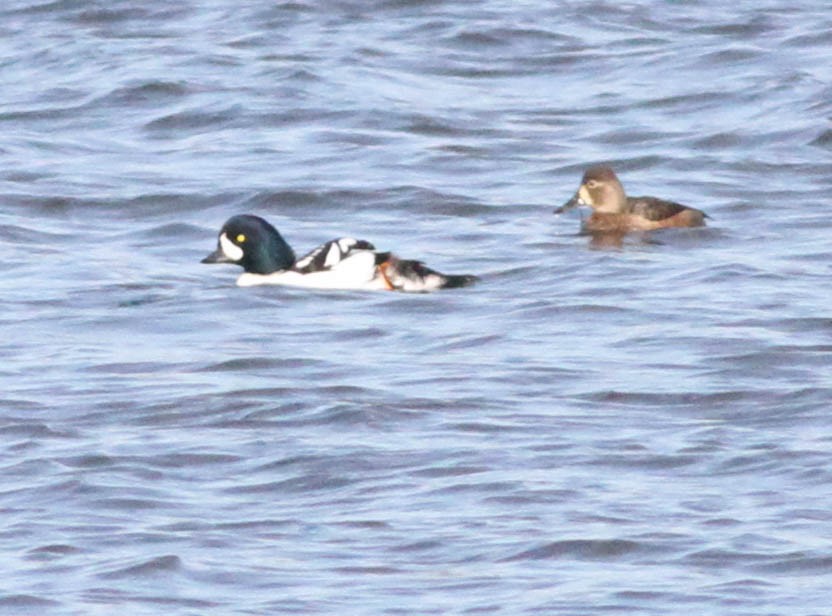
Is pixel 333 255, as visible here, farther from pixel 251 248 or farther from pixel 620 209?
pixel 620 209

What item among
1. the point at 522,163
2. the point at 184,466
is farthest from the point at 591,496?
the point at 522,163

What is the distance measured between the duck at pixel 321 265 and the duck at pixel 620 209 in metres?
1.82

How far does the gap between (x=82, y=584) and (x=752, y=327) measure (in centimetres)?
538

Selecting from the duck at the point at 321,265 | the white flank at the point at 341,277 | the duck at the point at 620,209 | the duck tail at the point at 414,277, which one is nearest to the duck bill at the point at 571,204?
the duck at the point at 620,209

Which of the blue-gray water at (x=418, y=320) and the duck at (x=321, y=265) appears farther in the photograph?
the duck at (x=321, y=265)

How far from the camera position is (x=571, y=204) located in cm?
1634

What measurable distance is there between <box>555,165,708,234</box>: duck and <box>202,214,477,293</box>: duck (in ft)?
5.98

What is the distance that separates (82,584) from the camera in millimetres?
8328

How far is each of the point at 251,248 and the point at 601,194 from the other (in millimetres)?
2529

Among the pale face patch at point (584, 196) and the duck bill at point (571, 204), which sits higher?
the pale face patch at point (584, 196)

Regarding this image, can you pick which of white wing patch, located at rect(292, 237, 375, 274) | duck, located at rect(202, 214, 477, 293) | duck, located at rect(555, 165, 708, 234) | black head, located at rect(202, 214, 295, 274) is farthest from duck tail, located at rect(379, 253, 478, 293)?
duck, located at rect(555, 165, 708, 234)

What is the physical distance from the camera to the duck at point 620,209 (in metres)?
15.8

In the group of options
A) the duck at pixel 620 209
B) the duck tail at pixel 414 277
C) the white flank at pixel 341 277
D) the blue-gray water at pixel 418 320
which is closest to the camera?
the blue-gray water at pixel 418 320

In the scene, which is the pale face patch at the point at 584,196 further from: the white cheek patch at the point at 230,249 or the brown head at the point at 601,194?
the white cheek patch at the point at 230,249
